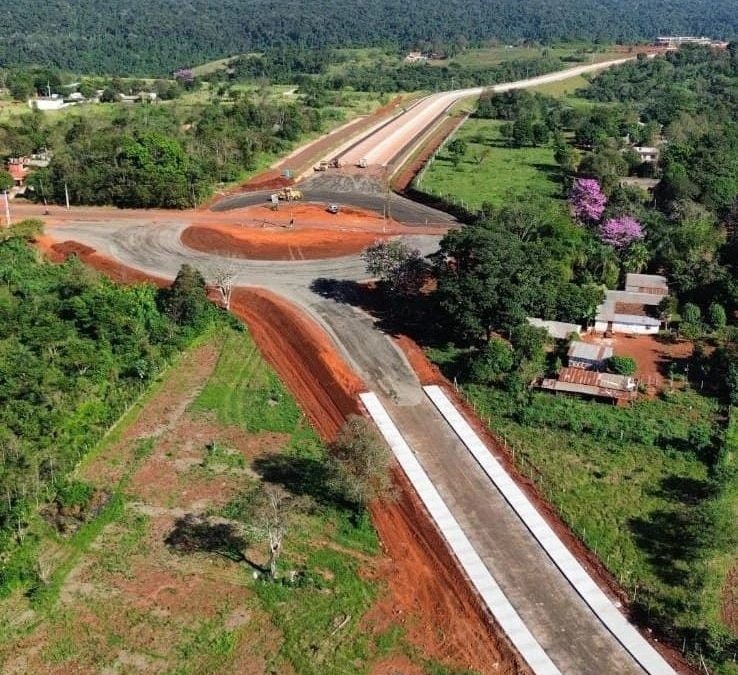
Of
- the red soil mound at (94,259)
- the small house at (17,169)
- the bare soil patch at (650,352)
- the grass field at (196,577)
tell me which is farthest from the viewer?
the small house at (17,169)

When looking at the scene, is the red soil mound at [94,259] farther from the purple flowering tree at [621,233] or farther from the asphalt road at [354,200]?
the purple flowering tree at [621,233]

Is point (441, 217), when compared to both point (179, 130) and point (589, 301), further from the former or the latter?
point (179, 130)

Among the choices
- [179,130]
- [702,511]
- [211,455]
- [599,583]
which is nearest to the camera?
[599,583]

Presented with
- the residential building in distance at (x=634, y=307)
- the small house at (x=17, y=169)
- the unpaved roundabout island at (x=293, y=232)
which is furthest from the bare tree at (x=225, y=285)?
the small house at (x=17, y=169)

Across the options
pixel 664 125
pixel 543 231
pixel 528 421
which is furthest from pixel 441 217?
pixel 664 125

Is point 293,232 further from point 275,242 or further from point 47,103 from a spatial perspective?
point 47,103

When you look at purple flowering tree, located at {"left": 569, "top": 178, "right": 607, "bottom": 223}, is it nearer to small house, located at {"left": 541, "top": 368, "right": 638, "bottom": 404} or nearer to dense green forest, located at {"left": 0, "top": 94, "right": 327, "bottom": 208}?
small house, located at {"left": 541, "top": 368, "right": 638, "bottom": 404}
